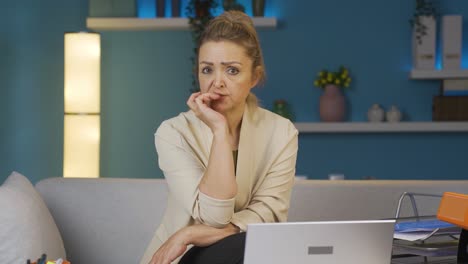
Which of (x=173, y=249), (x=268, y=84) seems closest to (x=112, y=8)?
(x=268, y=84)

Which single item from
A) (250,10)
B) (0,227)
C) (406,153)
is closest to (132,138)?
(250,10)

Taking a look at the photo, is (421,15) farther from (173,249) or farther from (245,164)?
(173,249)

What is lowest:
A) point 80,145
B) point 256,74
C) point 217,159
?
point 80,145

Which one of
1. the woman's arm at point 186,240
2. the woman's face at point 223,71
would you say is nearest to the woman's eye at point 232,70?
the woman's face at point 223,71

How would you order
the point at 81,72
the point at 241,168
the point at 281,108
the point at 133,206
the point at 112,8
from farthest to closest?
1. the point at 112,8
2. the point at 281,108
3. the point at 81,72
4. the point at 133,206
5. the point at 241,168

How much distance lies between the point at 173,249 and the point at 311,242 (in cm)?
70

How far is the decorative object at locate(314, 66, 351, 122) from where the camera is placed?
222 inches

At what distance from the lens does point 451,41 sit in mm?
5590

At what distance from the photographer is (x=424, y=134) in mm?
5793

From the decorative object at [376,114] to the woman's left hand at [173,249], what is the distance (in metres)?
3.64

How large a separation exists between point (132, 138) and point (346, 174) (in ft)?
4.95

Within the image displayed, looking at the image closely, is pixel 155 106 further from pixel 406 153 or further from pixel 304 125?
pixel 406 153

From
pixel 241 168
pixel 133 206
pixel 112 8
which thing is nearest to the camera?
pixel 241 168

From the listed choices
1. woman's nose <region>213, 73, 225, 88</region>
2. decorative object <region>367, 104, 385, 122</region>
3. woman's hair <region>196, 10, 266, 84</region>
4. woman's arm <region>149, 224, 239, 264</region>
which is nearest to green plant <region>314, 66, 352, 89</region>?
decorative object <region>367, 104, 385, 122</region>
